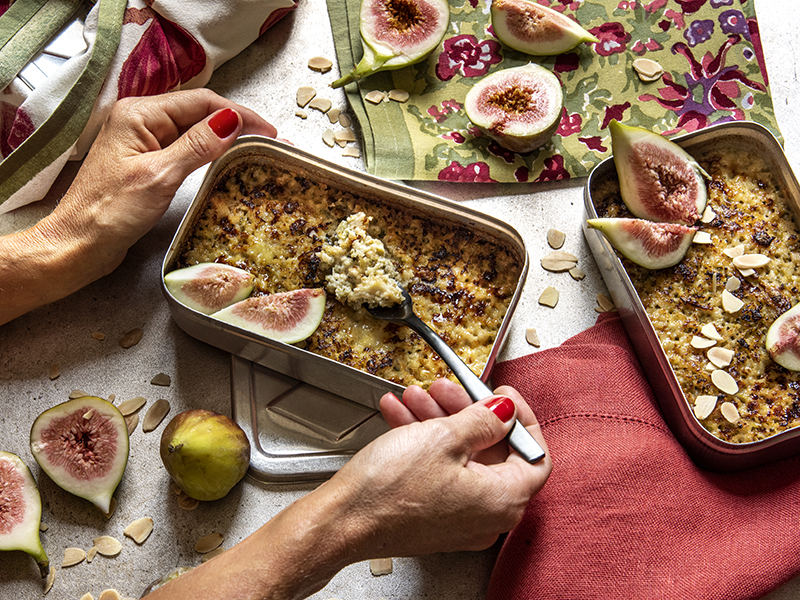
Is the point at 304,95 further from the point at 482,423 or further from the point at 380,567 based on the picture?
the point at 380,567

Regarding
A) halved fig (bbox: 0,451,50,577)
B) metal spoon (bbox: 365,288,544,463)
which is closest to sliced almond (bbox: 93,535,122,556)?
halved fig (bbox: 0,451,50,577)

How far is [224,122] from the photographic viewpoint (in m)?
1.84

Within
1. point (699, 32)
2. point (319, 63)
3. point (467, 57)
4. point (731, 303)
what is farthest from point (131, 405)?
point (699, 32)

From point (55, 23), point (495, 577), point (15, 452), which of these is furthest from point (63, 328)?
point (495, 577)

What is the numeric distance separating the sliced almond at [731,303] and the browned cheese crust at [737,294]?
17mm

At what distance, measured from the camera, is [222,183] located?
1.92m

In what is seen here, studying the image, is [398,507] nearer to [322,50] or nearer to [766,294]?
[766,294]

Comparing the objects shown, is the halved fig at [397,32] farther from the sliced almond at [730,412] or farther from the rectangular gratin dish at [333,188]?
the sliced almond at [730,412]

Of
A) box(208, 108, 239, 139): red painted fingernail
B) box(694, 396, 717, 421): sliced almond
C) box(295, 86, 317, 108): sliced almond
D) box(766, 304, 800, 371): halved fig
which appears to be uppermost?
box(208, 108, 239, 139): red painted fingernail

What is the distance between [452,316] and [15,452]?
140cm

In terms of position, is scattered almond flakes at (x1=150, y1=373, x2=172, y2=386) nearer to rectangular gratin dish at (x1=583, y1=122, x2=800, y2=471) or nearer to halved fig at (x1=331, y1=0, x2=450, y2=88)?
halved fig at (x1=331, y1=0, x2=450, y2=88)

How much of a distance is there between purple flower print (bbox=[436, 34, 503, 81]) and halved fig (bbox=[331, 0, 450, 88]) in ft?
0.26

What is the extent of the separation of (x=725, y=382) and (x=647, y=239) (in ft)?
1.47

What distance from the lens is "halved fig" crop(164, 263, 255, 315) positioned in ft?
5.82
